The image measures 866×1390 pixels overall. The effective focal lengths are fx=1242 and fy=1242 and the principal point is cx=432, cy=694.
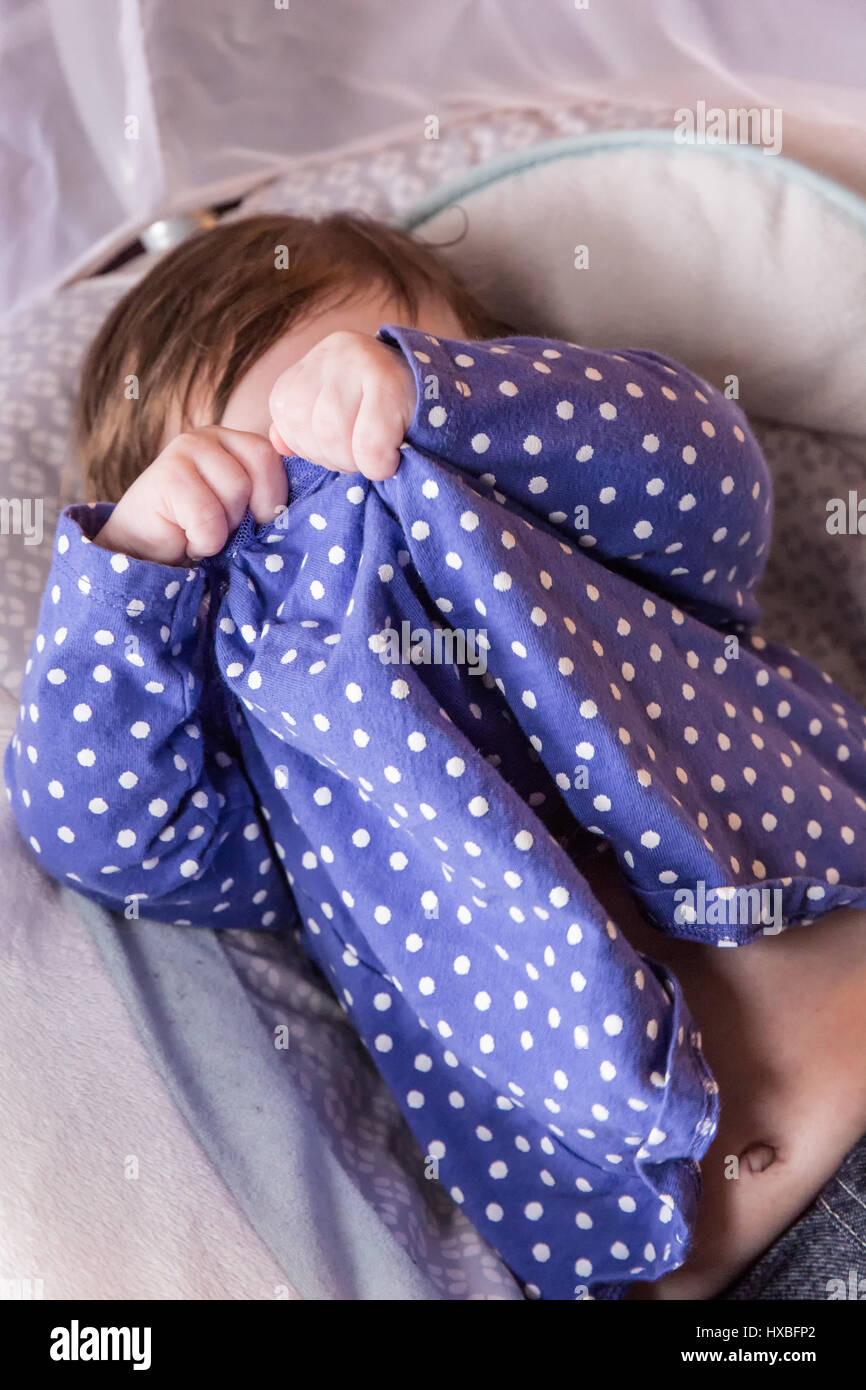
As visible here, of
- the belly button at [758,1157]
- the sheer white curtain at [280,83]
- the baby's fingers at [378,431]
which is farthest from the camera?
the sheer white curtain at [280,83]

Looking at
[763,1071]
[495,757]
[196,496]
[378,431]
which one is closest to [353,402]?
[378,431]

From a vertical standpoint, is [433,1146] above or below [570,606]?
below

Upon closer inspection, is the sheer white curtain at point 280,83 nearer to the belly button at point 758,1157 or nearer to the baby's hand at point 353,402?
the baby's hand at point 353,402

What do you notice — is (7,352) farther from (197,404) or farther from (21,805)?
(21,805)

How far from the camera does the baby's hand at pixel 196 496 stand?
73 centimetres

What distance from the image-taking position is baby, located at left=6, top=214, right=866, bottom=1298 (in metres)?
0.68

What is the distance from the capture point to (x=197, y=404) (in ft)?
2.81

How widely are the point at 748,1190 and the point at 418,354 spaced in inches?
21.8

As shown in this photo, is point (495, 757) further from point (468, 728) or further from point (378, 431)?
point (378, 431)

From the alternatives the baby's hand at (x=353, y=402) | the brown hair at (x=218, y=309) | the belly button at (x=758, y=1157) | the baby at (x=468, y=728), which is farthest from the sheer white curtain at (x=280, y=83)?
the belly button at (x=758, y=1157)

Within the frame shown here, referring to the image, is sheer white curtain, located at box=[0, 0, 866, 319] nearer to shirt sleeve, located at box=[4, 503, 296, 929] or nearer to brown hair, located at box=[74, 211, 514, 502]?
brown hair, located at box=[74, 211, 514, 502]

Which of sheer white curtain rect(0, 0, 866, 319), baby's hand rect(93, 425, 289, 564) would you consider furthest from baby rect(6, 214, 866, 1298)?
sheer white curtain rect(0, 0, 866, 319)

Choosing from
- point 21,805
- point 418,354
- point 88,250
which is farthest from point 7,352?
point 418,354

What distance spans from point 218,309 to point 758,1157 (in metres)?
0.68
